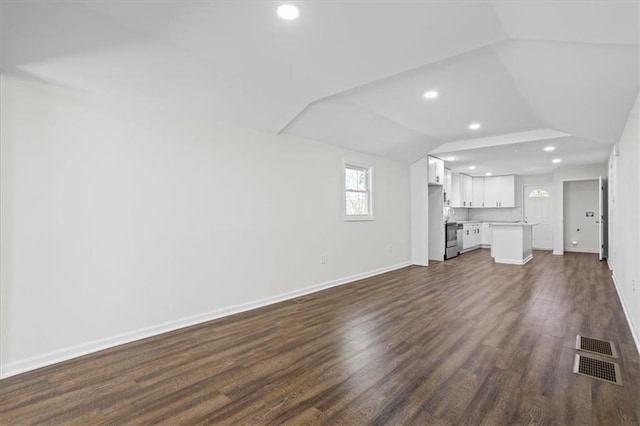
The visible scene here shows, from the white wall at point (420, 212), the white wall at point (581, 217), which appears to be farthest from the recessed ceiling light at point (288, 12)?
the white wall at point (581, 217)

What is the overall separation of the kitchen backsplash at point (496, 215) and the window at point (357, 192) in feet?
22.3

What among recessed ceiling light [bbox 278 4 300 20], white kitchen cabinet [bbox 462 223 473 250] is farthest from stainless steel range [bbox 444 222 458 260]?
recessed ceiling light [bbox 278 4 300 20]

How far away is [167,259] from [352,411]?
236cm

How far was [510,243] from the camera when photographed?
7.50 m

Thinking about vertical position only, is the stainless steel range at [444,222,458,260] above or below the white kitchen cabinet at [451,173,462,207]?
below

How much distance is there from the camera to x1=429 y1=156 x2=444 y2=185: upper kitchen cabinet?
24.0 ft

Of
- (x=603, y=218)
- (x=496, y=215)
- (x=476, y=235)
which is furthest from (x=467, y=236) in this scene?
(x=603, y=218)

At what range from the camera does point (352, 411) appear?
6.42 feet

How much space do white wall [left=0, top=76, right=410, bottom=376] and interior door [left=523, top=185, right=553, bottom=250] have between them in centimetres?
875

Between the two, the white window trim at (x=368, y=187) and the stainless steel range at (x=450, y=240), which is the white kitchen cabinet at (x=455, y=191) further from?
the white window trim at (x=368, y=187)

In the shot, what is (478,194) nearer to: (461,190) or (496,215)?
(496,215)

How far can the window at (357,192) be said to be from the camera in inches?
227

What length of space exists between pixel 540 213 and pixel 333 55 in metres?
10.1

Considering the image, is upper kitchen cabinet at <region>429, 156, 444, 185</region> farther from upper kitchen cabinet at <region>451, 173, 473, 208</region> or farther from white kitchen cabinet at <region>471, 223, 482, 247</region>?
white kitchen cabinet at <region>471, 223, 482, 247</region>
